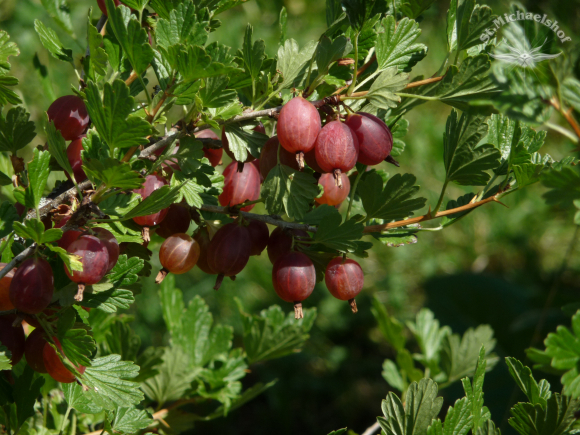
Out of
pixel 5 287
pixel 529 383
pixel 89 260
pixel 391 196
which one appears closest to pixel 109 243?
pixel 89 260

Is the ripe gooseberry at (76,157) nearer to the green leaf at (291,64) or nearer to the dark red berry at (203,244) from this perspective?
the dark red berry at (203,244)

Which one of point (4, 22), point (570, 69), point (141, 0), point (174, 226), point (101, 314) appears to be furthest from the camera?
point (4, 22)

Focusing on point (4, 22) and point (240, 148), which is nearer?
point (240, 148)

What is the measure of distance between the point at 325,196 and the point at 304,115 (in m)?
0.19

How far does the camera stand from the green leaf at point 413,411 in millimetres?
731

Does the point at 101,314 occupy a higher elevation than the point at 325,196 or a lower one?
lower

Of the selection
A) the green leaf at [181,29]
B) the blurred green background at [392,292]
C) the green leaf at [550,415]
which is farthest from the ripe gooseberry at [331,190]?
the blurred green background at [392,292]

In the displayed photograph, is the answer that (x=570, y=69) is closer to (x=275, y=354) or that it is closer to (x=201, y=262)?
(x=201, y=262)

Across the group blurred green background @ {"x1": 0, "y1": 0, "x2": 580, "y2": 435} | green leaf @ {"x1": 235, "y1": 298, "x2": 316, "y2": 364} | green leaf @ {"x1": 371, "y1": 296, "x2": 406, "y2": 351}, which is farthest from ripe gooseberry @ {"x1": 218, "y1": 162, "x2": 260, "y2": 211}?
blurred green background @ {"x1": 0, "y1": 0, "x2": 580, "y2": 435}

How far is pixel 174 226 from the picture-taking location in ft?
2.62

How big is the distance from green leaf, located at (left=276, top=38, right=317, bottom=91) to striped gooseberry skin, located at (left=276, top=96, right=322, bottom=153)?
0.08 meters

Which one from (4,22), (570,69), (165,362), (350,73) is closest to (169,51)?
(350,73)

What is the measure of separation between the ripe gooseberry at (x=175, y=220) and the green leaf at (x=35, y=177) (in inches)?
8.5

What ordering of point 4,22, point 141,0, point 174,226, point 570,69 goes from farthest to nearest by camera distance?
point 4,22, point 174,226, point 141,0, point 570,69
